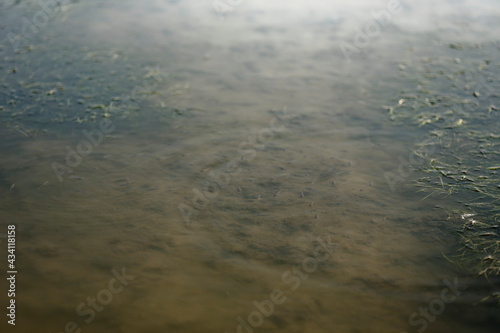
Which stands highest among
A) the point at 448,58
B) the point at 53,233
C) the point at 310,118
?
the point at 448,58

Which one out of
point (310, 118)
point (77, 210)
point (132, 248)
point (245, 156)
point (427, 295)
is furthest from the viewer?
point (310, 118)

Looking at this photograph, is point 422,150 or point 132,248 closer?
point 132,248

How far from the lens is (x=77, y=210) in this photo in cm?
371

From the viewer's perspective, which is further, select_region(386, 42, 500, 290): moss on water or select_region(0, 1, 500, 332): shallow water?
select_region(386, 42, 500, 290): moss on water

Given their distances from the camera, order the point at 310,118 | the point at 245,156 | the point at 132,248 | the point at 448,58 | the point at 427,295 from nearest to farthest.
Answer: the point at 427,295, the point at 132,248, the point at 245,156, the point at 310,118, the point at 448,58

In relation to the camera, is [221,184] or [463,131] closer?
[221,184]

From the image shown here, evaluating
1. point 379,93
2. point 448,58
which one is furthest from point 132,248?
point 448,58

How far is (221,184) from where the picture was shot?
160 inches

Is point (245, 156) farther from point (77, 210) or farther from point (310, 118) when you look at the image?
point (77, 210)

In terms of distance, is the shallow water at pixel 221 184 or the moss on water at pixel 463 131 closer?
the shallow water at pixel 221 184

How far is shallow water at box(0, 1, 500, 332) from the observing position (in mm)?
2863

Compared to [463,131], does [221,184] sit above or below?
below

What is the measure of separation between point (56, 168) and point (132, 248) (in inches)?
59.1

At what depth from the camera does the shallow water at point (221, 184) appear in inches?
113
